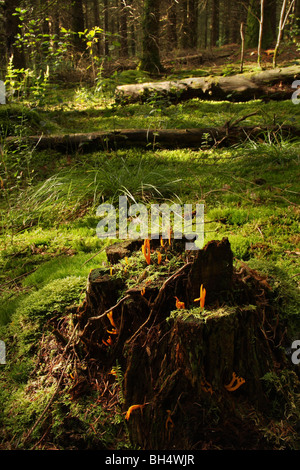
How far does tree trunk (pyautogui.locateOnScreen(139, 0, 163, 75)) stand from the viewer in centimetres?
1098

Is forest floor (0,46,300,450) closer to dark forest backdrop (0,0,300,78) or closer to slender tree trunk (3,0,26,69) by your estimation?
→ dark forest backdrop (0,0,300,78)

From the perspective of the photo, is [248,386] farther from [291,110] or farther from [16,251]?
[291,110]

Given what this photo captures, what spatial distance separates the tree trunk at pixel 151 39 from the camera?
36.0 feet

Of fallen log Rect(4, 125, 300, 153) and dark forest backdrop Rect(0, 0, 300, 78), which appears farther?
dark forest backdrop Rect(0, 0, 300, 78)

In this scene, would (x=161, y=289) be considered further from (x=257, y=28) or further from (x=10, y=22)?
(x=257, y=28)

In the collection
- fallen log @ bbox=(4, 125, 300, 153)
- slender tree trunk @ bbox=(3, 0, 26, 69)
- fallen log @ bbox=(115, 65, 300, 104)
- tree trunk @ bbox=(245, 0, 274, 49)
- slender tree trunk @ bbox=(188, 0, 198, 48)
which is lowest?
fallen log @ bbox=(4, 125, 300, 153)

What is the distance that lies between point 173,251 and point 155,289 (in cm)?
31

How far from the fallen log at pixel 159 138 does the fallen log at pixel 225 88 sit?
2.57 meters

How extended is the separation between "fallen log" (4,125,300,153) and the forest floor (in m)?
0.18

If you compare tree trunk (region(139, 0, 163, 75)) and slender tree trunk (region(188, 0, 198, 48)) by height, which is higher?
slender tree trunk (region(188, 0, 198, 48))

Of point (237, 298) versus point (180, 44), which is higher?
point (180, 44)

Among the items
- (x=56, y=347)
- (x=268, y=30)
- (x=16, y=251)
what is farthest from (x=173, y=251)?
(x=268, y=30)

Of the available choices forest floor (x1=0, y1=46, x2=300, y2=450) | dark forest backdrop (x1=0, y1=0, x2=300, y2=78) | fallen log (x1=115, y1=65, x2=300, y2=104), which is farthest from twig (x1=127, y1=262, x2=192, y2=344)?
fallen log (x1=115, y1=65, x2=300, y2=104)

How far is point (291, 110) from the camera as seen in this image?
305 inches
